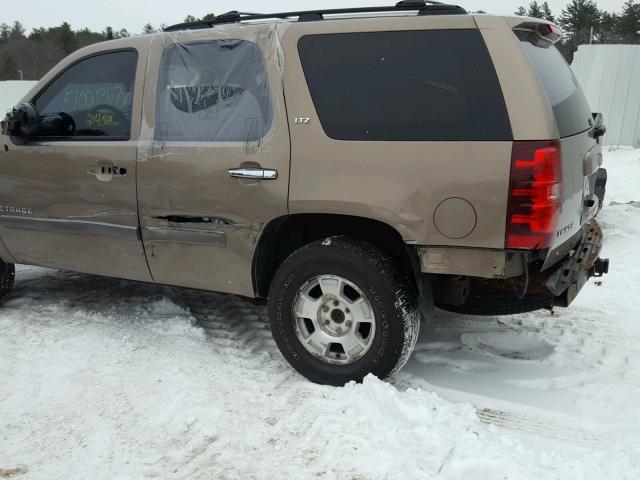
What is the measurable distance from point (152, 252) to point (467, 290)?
200 centimetres

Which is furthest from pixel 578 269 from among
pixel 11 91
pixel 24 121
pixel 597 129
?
pixel 11 91

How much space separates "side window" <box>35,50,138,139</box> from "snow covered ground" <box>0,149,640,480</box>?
139 cm

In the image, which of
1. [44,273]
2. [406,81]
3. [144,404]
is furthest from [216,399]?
[44,273]

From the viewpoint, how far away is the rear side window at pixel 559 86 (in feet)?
9.51

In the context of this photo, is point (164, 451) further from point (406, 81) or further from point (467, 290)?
point (406, 81)

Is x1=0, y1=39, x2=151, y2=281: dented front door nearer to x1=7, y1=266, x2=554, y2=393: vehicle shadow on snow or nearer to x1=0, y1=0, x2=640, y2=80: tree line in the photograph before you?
x1=7, y1=266, x2=554, y2=393: vehicle shadow on snow

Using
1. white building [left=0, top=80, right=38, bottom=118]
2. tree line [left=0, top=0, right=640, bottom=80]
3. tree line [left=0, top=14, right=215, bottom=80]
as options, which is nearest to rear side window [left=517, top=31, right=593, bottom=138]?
white building [left=0, top=80, right=38, bottom=118]

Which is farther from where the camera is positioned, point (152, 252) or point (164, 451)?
point (152, 252)

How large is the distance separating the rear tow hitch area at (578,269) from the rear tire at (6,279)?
3.98 m

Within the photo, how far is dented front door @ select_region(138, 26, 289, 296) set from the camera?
10.8 ft

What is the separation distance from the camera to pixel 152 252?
147 inches

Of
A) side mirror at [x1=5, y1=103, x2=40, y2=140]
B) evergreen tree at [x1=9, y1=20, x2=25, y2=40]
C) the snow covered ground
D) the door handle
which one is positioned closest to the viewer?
the snow covered ground

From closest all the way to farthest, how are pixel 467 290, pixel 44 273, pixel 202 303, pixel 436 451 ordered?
pixel 436 451 < pixel 467 290 < pixel 202 303 < pixel 44 273

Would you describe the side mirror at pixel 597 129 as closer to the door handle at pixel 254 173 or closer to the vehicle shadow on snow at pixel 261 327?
the vehicle shadow on snow at pixel 261 327
